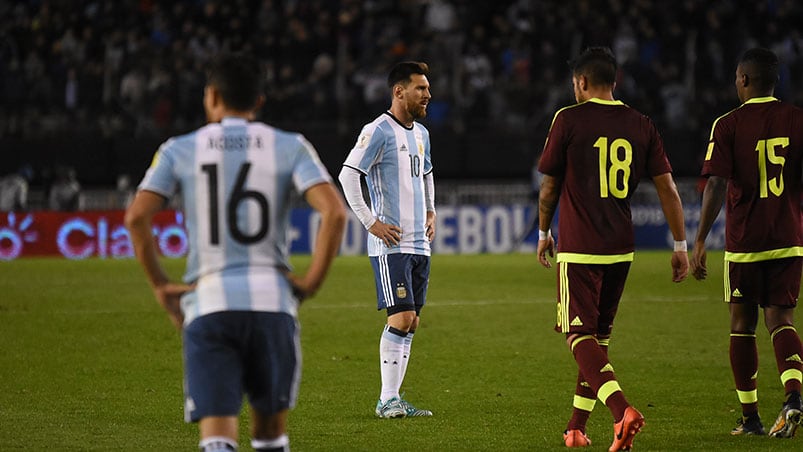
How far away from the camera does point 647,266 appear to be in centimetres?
2098

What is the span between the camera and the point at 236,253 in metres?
4.61

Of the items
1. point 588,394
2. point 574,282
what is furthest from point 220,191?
point 588,394

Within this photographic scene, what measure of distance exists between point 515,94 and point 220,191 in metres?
21.2

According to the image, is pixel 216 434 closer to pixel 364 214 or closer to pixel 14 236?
pixel 364 214

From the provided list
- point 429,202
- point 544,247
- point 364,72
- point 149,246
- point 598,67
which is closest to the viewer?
point 149,246

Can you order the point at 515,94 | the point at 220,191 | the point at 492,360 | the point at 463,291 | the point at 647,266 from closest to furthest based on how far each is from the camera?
1. the point at 220,191
2. the point at 492,360
3. the point at 463,291
4. the point at 647,266
5. the point at 515,94

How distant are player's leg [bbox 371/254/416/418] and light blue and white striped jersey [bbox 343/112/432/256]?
101mm

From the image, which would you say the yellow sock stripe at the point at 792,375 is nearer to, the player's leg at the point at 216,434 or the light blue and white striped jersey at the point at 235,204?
the light blue and white striped jersey at the point at 235,204

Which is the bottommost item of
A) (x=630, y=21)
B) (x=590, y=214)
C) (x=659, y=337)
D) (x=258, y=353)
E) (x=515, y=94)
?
(x=659, y=337)

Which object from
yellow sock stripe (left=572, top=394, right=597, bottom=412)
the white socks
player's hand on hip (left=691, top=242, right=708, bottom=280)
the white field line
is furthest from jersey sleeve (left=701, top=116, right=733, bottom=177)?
the white field line

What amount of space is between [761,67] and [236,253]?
12.8 feet

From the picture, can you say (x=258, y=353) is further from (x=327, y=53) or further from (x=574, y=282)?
(x=327, y=53)

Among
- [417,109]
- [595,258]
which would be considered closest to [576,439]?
[595,258]

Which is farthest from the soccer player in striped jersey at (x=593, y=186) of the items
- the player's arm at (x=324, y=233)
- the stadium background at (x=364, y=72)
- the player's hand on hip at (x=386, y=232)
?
the stadium background at (x=364, y=72)
